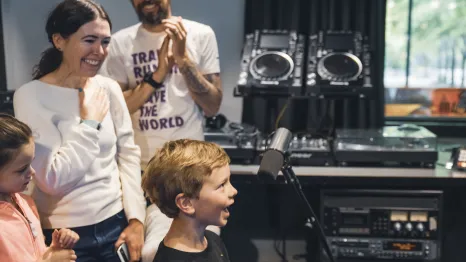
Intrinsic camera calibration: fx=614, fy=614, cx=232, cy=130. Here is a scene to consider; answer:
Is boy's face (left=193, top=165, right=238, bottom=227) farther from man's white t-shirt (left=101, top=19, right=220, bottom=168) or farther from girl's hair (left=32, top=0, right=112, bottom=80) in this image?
man's white t-shirt (left=101, top=19, right=220, bottom=168)

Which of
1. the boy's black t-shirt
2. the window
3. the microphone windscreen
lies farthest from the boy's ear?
the window

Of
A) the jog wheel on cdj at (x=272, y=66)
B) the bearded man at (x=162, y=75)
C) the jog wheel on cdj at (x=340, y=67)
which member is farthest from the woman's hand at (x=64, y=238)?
the jog wheel on cdj at (x=340, y=67)

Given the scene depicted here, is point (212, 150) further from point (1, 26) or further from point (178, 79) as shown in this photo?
point (1, 26)

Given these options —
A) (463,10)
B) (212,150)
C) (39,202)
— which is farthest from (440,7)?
(39,202)

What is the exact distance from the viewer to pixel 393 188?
8.54 feet

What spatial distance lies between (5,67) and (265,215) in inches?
64.9

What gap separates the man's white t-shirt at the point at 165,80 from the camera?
229cm

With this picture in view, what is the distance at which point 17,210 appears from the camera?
5.05 ft

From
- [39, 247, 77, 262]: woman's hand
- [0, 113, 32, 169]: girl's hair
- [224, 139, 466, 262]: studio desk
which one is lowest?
[224, 139, 466, 262]: studio desk

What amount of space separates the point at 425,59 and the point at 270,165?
7.94ft

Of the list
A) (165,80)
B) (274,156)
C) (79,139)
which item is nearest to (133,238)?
(79,139)

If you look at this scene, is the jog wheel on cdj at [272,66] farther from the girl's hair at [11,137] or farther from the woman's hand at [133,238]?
the girl's hair at [11,137]

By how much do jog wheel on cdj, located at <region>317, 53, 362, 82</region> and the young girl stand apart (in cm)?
154

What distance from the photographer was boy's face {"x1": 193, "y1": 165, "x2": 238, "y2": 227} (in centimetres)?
155
